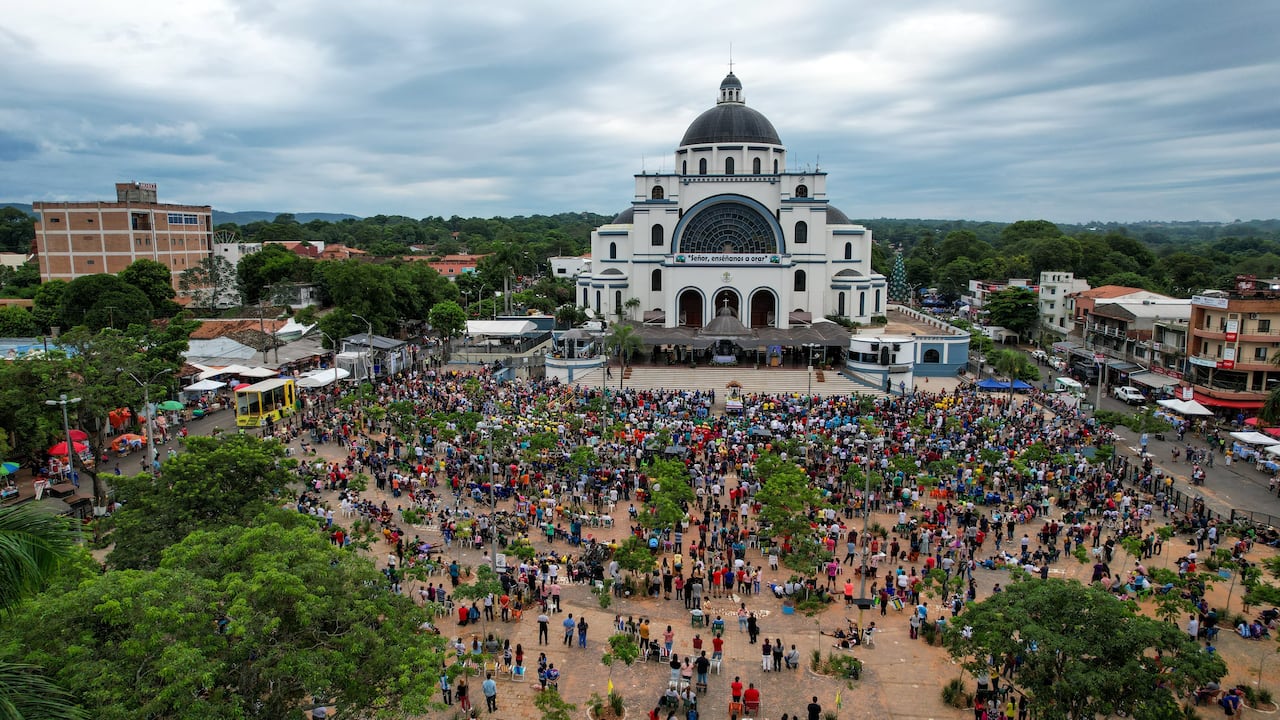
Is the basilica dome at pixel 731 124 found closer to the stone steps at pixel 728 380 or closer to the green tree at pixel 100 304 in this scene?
the stone steps at pixel 728 380

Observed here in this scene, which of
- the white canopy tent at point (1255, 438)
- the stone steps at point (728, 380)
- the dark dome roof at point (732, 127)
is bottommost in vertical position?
the white canopy tent at point (1255, 438)

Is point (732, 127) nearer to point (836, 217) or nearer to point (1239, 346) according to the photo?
point (836, 217)

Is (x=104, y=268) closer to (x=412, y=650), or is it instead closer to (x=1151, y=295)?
(x=412, y=650)

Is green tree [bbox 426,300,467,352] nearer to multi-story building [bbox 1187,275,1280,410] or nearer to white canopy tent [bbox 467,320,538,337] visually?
white canopy tent [bbox 467,320,538,337]

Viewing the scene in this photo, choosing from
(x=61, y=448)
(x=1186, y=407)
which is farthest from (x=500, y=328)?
(x=1186, y=407)

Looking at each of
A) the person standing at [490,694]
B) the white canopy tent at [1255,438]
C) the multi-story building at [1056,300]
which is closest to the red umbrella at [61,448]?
the person standing at [490,694]

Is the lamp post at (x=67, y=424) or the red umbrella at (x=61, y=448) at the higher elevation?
the lamp post at (x=67, y=424)

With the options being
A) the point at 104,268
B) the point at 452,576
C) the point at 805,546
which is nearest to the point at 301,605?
the point at 452,576

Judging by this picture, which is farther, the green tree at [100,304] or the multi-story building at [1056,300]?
the multi-story building at [1056,300]
